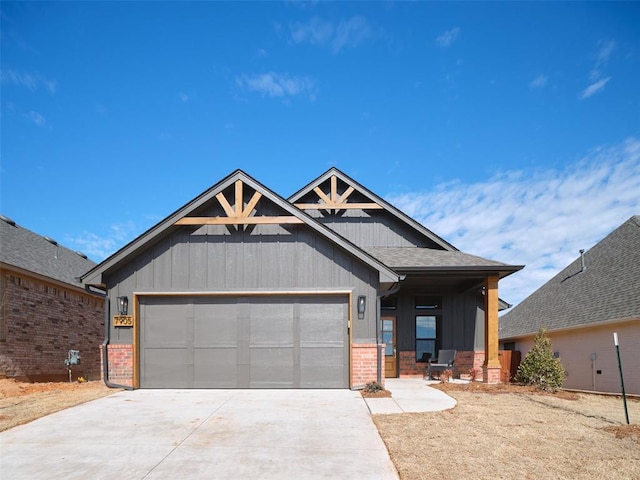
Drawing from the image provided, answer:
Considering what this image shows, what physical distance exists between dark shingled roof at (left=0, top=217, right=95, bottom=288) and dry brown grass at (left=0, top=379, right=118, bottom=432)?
409cm

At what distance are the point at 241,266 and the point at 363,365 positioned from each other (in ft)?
13.2

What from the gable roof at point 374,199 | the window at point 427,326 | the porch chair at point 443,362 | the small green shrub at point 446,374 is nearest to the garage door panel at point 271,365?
the porch chair at point 443,362

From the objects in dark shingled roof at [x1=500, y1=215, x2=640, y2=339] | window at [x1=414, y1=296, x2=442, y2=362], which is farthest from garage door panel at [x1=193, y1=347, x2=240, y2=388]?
dark shingled roof at [x1=500, y1=215, x2=640, y2=339]

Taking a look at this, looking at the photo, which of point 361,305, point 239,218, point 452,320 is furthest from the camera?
point 452,320

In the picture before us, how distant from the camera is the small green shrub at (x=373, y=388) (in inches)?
462

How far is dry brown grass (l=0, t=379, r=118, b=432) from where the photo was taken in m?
9.35

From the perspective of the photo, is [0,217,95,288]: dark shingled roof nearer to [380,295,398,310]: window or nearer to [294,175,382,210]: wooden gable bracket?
[294,175,382,210]: wooden gable bracket

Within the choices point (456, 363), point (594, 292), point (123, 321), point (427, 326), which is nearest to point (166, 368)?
point (123, 321)

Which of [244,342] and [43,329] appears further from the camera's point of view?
[43,329]

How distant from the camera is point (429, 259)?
49.4ft

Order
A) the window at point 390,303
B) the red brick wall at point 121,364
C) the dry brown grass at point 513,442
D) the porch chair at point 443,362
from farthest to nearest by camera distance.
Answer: the window at point 390,303, the porch chair at point 443,362, the red brick wall at point 121,364, the dry brown grass at point 513,442

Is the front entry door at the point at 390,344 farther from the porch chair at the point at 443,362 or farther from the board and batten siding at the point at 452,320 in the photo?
the porch chair at the point at 443,362

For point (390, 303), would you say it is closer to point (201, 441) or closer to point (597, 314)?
point (597, 314)

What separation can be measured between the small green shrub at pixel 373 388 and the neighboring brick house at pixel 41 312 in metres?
11.5
